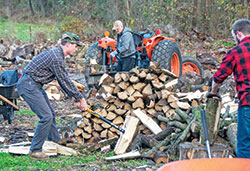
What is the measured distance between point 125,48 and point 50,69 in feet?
9.20

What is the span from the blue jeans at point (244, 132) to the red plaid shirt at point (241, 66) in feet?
0.27

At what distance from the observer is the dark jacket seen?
24.1 ft

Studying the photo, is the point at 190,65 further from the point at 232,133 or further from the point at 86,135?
the point at 232,133

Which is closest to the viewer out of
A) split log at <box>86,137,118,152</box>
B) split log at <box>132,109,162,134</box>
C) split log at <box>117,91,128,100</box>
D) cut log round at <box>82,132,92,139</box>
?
split log at <box>86,137,118,152</box>

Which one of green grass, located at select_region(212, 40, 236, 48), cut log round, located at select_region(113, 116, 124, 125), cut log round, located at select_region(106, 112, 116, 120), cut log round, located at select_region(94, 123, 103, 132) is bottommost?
cut log round, located at select_region(94, 123, 103, 132)

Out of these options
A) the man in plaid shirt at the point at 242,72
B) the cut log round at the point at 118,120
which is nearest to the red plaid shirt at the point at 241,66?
the man in plaid shirt at the point at 242,72

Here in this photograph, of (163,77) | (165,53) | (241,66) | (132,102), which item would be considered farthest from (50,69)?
(165,53)

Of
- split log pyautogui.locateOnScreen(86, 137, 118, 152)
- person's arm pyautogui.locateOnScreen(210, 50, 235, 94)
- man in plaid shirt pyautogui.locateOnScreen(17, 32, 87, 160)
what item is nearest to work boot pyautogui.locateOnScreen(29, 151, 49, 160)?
man in plaid shirt pyautogui.locateOnScreen(17, 32, 87, 160)

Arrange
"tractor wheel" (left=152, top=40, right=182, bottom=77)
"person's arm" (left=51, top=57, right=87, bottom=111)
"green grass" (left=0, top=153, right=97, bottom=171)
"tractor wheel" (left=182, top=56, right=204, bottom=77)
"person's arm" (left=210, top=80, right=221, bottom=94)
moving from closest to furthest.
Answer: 1. "person's arm" (left=210, top=80, right=221, bottom=94)
2. "green grass" (left=0, top=153, right=97, bottom=171)
3. "person's arm" (left=51, top=57, right=87, bottom=111)
4. "tractor wheel" (left=152, top=40, right=182, bottom=77)
5. "tractor wheel" (left=182, top=56, right=204, bottom=77)

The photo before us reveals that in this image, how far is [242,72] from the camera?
11.1 feet

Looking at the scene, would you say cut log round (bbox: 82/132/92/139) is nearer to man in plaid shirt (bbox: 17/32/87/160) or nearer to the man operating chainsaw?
man in plaid shirt (bbox: 17/32/87/160)

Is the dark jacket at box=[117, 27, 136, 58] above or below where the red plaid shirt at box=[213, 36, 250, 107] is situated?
above

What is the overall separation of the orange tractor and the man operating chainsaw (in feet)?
1.10

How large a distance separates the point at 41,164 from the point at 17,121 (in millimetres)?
2837
